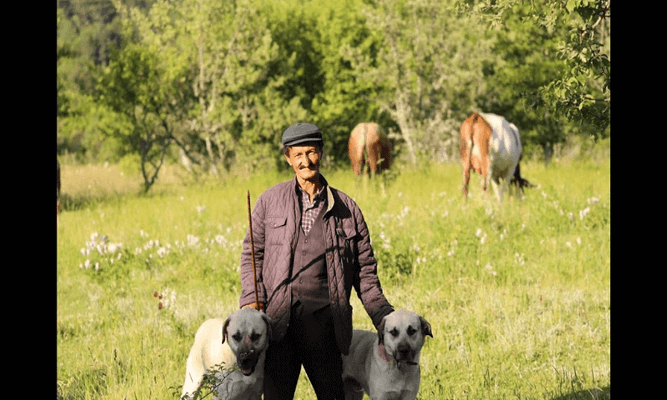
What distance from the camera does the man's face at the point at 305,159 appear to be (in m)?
3.82

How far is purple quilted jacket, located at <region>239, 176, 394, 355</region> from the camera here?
151 inches

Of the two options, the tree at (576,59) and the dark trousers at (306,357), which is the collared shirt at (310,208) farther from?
the tree at (576,59)

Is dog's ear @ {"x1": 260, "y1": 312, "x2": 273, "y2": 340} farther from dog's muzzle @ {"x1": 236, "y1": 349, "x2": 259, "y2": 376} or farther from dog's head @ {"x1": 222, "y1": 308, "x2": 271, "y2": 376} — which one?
dog's muzzle @ {"x1": 236, "y1": 349, "x2": 259, "y2": 376}

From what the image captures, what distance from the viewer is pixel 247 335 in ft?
11.8

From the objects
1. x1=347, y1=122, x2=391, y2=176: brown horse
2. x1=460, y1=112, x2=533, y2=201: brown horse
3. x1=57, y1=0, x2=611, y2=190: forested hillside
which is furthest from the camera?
x1=57, y1=0, x2=611, y2=190: forested hillside

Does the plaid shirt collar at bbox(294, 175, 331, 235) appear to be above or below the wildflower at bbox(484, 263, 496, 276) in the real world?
above

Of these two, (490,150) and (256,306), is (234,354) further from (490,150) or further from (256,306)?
(490,150)

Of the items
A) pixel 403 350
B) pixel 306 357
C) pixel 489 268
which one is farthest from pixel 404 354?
pixel 489 268

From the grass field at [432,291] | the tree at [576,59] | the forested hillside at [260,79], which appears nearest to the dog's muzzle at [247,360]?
the grass field at [432,291]

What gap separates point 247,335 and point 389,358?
828 mm

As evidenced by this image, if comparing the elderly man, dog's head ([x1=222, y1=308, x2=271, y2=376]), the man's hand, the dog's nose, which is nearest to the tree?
the elderly man
